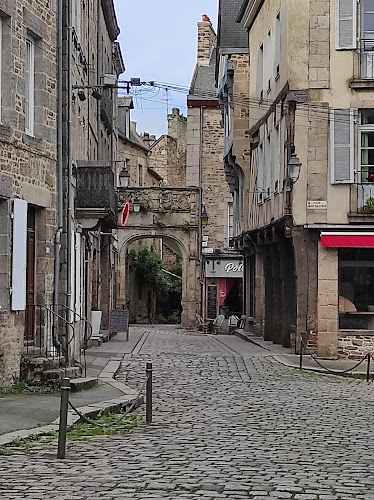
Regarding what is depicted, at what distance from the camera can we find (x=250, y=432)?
11.9m

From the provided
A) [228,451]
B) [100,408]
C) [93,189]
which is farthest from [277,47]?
[228,451]

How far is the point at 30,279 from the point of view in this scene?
17141mm

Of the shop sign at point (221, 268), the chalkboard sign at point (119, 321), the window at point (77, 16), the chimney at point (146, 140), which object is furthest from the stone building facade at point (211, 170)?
the window at point (77, 16)

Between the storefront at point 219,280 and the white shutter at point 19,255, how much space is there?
1162 inches

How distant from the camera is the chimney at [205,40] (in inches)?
2060

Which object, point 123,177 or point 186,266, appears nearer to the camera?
point 123,177

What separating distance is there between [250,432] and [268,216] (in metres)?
15.9

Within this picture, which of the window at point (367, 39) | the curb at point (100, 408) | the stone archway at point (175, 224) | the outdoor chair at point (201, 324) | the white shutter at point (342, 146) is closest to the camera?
the curb at point (100, 408)

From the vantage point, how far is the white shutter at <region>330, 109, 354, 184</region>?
22609 mm

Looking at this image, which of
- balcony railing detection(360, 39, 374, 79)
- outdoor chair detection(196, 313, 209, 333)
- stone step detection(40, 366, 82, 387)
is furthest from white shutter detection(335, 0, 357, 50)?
outdoor chair detection(196, 313, 209, 333)

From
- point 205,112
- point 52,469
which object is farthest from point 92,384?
point 205,112

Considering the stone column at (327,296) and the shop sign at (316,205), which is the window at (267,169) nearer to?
the shop sign at (316,205)

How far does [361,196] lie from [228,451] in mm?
13278

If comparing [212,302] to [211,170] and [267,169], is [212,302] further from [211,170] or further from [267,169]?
[267,169]
